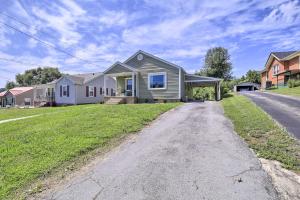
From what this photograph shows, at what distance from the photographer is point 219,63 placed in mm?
74125

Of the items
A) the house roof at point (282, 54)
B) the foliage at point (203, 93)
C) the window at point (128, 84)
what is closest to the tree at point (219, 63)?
the house roof at point (282, 54)

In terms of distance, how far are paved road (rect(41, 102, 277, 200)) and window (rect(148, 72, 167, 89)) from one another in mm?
14959

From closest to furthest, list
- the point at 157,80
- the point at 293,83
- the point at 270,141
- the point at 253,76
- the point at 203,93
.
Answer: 1. the point at 270,141
2. the point at 157,80
3. the point at 293,83
4. the point at 203,93
5. the point at 253,76

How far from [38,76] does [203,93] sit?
6268cm

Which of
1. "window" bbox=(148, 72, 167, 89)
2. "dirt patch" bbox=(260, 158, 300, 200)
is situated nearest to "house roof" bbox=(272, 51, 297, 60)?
"window" bbox=(148, 72, 167, 89)

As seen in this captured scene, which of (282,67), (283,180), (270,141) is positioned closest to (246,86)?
(282,67)

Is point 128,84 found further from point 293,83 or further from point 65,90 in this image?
point 293,83

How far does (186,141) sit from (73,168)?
10.8 feet

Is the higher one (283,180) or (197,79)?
(197,79)

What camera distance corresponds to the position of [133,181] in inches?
180

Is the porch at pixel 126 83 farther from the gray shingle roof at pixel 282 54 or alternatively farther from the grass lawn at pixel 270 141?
the gray shingle roof at pixel 282 54

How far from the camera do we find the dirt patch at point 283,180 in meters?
3.87

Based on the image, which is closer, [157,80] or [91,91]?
[157,80]

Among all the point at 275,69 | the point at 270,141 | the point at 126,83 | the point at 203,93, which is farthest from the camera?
the point at 275,69
